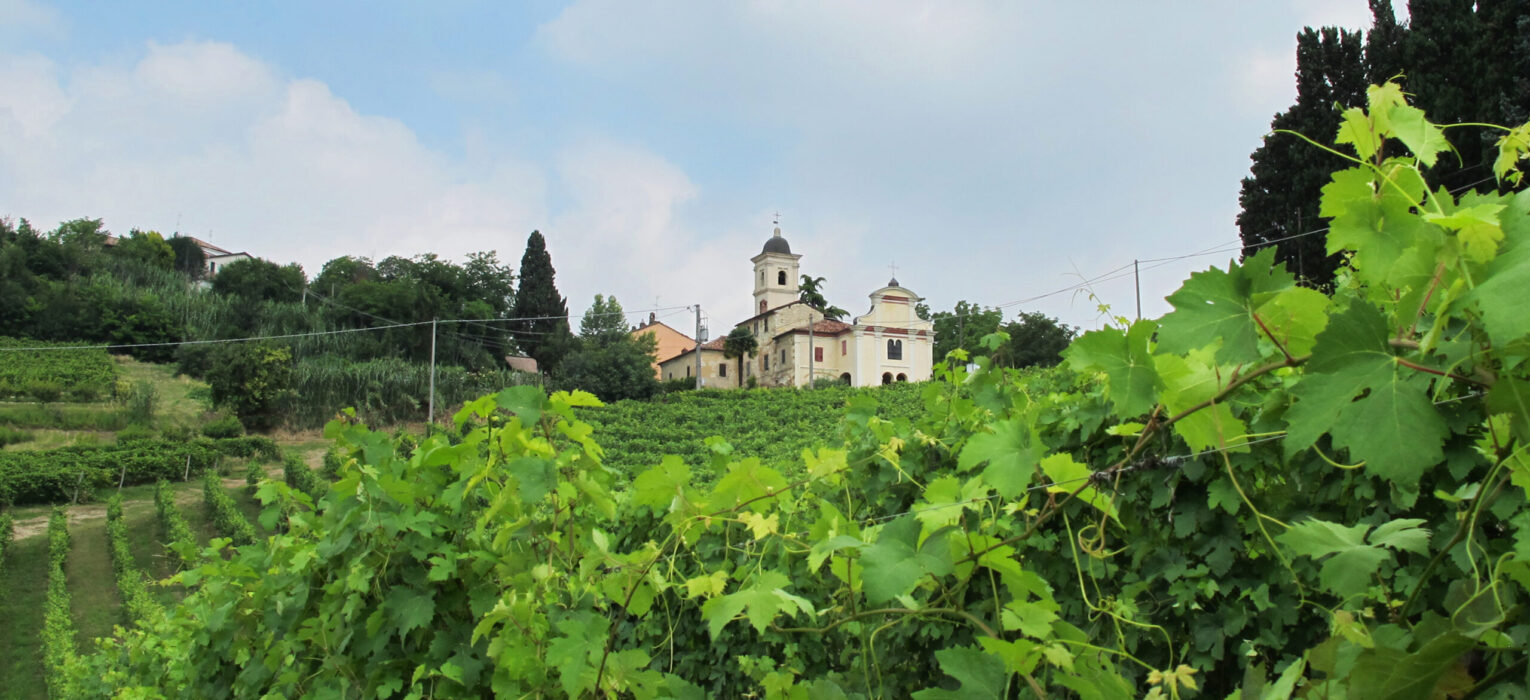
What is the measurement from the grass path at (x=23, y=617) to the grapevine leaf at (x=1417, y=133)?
51.2 feet

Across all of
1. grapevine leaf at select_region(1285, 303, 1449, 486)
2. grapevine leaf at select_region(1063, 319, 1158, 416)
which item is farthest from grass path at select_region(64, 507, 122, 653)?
grapevine leaf at select_region(1285, 303, 1449, 486)

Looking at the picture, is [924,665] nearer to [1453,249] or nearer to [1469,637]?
[1469,637]

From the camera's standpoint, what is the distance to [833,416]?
83.4 feet

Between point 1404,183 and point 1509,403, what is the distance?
26 centimetres

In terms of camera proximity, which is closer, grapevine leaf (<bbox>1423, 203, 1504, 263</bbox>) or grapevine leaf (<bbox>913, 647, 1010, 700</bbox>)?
grapevine leaf (<bbox>1423, 203, 1504, 263</bbox>)

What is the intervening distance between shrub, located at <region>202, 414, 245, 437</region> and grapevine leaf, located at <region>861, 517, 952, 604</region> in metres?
33.5

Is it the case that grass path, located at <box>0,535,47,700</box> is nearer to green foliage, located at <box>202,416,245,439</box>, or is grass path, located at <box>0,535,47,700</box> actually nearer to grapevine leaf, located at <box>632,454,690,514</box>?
green foliage, located at <box>202,416,245,439</box>

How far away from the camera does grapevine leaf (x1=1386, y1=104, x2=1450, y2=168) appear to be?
900 mm

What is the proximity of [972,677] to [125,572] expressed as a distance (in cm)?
1985

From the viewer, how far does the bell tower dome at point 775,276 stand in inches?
2168

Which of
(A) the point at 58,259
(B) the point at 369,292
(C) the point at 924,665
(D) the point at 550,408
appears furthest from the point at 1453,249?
(A) the point at 58,259

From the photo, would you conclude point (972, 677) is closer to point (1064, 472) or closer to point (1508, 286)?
point (1064, 472)

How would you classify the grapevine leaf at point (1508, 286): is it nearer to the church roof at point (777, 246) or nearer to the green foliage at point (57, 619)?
the green foliage at point (57, 619)

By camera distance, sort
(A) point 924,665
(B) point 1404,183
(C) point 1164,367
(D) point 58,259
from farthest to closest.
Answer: (D) point 58,259, (A) point 924,665, (C) point 1164,367, (B) point 1404,183
